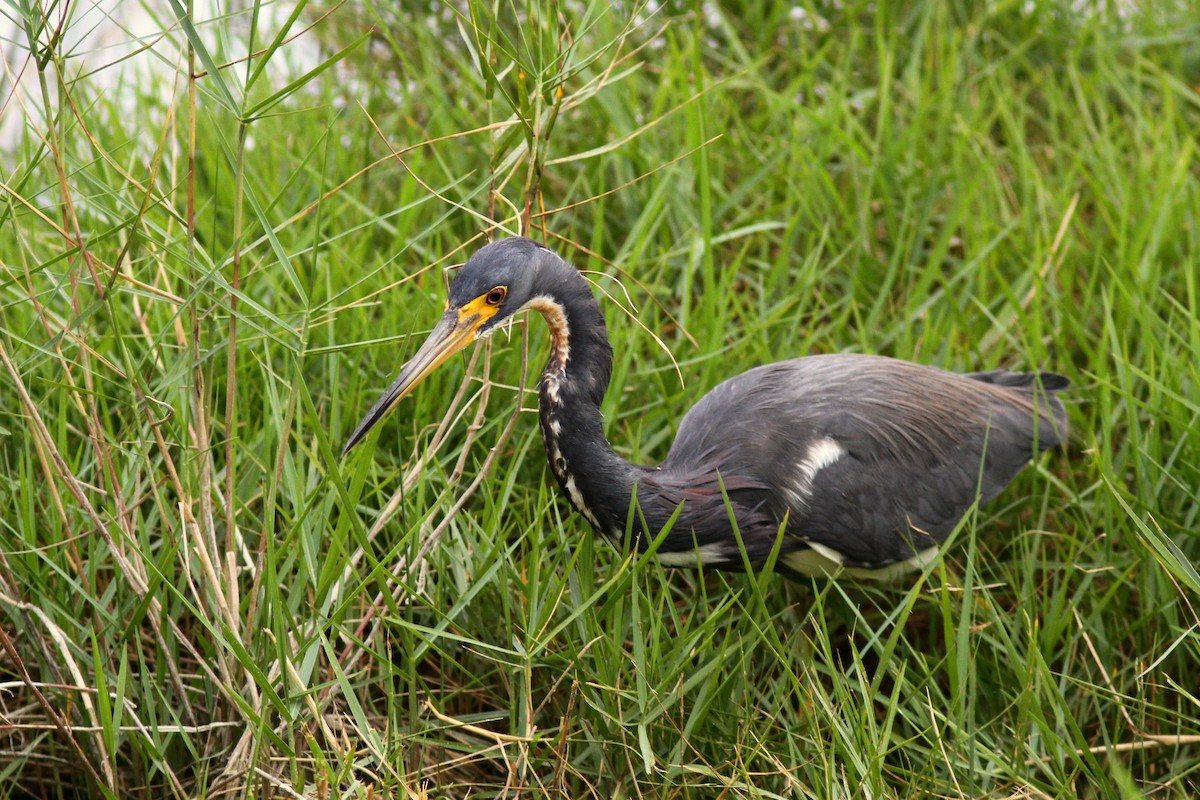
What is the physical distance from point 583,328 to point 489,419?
0.67 m

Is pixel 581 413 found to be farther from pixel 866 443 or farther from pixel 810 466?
pixel 866 443

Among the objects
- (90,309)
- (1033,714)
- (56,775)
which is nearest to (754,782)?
(1033,714)

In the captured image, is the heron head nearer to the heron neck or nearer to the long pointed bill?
the long pointed bill

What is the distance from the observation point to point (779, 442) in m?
3.04

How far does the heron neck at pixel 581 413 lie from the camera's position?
2.70 metres

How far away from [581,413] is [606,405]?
0.62m

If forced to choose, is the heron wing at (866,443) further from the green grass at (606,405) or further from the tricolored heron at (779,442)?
the green grass at (606,405)

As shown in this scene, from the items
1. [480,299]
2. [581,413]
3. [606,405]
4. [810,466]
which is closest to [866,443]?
[810,466]

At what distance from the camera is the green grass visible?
2.45 meters

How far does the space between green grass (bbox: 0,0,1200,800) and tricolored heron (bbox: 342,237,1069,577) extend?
4.4 inches

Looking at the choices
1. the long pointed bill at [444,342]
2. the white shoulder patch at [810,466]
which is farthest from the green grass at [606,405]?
the white shoulder patch at [810,466]

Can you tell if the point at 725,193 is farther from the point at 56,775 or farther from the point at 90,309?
the point at 56,775

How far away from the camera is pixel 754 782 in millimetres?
2623

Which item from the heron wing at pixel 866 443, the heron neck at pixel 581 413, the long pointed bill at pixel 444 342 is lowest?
the heron wing at pixel 866 443
